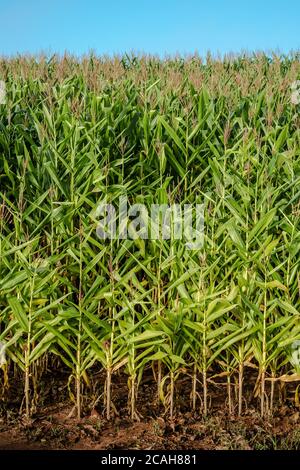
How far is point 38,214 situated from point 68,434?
57.0 inches

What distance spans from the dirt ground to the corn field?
73 millimetres

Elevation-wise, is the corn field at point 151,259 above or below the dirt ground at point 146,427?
above

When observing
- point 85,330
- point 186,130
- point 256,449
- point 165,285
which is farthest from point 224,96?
point 256,449

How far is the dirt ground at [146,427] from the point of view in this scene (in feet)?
13.7

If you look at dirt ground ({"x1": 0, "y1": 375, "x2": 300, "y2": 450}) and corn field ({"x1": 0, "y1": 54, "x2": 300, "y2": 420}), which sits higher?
corn field ({"x1": 0, "y1": 54, "x2": 300, "y2": 420})

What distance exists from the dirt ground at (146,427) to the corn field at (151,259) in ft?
0.24

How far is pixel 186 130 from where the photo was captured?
187 inches

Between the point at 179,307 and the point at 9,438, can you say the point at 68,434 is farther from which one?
the point at 179,307

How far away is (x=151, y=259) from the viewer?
14.2 feet

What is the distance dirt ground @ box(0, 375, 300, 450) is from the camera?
4188 millimetres

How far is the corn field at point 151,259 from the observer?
429 centimetres

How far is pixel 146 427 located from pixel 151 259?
1040mm

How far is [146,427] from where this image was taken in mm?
4363

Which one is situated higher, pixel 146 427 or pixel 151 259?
pixel 151 259
